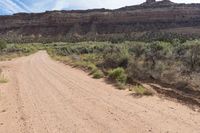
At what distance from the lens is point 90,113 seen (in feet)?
36.9

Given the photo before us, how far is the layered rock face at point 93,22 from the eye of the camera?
125188mm

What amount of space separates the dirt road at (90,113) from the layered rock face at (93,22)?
103913 millimetres

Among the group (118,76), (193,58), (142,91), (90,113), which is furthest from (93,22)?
(90,113)

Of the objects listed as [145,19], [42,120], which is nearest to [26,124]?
[42,120]

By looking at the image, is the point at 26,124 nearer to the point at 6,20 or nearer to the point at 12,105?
the point at 12,105

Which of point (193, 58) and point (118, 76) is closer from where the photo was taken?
point (118, 76)

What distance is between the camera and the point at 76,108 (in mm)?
12156

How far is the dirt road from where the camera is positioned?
9.48 m

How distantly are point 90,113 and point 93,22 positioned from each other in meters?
127

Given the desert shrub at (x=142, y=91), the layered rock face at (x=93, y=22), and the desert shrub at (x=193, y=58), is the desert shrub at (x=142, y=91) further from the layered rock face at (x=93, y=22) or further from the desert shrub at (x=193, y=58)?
the layered rock face at (x=93, y=22)

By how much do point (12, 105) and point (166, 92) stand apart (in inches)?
237

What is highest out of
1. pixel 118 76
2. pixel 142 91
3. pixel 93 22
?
pixel 142 91

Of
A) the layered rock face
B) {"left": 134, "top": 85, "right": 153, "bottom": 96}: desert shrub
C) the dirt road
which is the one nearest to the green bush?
the dirt road

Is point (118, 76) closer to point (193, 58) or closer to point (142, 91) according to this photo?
point (193, 58)
